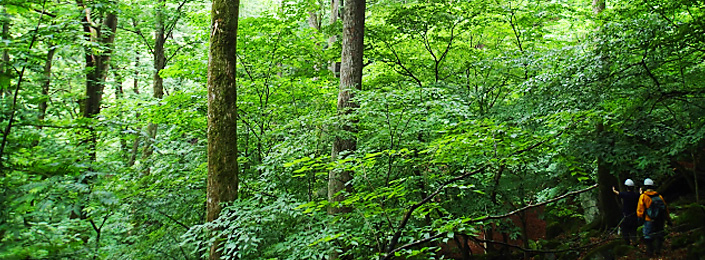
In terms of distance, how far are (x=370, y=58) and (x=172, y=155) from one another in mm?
4497

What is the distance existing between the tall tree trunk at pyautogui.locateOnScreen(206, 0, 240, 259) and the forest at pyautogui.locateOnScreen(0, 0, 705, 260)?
2 cm

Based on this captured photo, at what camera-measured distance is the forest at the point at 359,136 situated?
3781mm

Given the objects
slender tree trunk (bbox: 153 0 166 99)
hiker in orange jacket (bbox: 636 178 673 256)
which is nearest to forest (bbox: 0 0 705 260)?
hiker in orange jacket (bbox: 636 178 673 256)

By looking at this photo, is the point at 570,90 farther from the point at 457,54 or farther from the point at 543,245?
the point at 543,245

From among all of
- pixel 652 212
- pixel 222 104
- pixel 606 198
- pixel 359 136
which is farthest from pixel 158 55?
pixel 652 212

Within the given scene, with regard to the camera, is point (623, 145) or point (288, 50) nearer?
point (623, 145)

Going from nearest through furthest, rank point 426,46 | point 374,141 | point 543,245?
point 374,141
point 426,46
point 543,245

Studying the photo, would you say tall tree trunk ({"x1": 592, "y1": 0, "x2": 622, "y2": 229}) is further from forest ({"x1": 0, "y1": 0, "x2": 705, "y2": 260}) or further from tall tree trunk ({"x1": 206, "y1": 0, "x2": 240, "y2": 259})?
tall tree trunk ({"x1": 206, "y1": 0, "x2": 240, "y2": 259})

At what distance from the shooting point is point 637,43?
18.3ft

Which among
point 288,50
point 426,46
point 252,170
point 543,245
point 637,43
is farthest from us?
point 543,245

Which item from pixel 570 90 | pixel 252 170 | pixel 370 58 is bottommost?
pixel 252 170

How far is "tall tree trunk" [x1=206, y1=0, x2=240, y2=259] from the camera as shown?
5629 mm

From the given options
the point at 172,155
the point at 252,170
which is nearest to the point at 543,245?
the point at 252,170

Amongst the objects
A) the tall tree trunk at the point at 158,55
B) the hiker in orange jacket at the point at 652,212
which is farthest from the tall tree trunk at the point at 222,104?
the tall tree trunk at the point at 158,55
